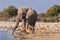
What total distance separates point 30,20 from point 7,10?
40728 millimetres

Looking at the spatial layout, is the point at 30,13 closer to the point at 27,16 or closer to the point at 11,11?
the point at 27,16

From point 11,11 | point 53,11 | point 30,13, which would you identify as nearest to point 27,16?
point 30,13

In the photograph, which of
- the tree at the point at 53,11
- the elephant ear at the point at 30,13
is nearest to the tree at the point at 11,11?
the tree at the point at 53,11

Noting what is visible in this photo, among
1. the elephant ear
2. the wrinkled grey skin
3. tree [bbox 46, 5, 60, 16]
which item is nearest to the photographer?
the wrinkled grey skin

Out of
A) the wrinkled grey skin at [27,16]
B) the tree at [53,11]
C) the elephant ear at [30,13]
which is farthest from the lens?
the tree at [53,11]

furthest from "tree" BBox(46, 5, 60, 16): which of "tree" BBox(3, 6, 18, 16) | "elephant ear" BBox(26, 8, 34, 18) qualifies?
"elephant ear" BBox(26, 8, 34, 18)

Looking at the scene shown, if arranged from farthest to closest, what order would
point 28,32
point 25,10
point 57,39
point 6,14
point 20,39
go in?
point 6,14, point 25,10, point 28,32, point 20,39, point 57,39

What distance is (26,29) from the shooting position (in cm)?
2370

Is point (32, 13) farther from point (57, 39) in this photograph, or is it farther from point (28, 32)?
point (57, 39)

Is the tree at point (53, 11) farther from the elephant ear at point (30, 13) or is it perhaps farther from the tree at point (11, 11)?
the elephant ear at point (30, 13)

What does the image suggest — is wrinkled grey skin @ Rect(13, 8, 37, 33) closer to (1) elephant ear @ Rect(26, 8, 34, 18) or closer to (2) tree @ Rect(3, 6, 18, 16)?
(1) elephant ear @ Rect(26, 8, 34, 18)

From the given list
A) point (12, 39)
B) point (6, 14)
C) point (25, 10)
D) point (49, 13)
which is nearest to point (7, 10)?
point (6, 14)

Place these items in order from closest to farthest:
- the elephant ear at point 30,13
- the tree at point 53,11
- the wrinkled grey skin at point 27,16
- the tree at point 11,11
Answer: the wrinkled grey skin at point 27,16 → the elephant ear at point 30,13 → the tree at point 11,11 → the tree at point 53,11

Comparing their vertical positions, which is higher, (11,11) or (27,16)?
(11,11)
